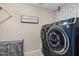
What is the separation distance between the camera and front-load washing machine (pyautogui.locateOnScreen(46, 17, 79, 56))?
1226mm

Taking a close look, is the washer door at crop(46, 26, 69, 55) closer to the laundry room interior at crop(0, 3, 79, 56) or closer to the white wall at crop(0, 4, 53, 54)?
the laundry room interior at crop(0, 3, 79, 56)

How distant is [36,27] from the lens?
136 centimetres

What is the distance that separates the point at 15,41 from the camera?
132cm

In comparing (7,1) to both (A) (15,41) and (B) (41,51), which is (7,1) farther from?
(B) (41,51)

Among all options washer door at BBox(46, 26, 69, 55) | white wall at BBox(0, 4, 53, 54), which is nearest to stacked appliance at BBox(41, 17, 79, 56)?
washer door at BBox(46, 26, 69, 55)

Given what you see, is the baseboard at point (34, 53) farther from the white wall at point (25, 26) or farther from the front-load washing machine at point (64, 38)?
the front-load washing machine at point (64, 38)

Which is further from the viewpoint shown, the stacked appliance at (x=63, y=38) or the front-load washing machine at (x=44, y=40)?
the front-load washing machine at (x=44, y=40)

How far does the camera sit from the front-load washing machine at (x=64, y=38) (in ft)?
4.02

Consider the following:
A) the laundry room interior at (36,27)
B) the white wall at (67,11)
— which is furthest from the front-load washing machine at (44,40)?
the white wall at (67,11)

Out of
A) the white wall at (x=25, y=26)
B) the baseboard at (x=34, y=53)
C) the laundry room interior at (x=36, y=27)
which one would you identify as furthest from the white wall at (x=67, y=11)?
the baseboard at (x=34, y=53)

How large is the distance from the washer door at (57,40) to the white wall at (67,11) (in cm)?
14

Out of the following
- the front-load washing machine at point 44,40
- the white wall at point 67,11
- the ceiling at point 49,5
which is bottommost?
the front-load washing machine at point 44,40

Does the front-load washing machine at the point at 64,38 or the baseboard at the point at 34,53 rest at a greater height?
the front-load washing machine at the point at 64,38

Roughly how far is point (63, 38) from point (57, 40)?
8cm
